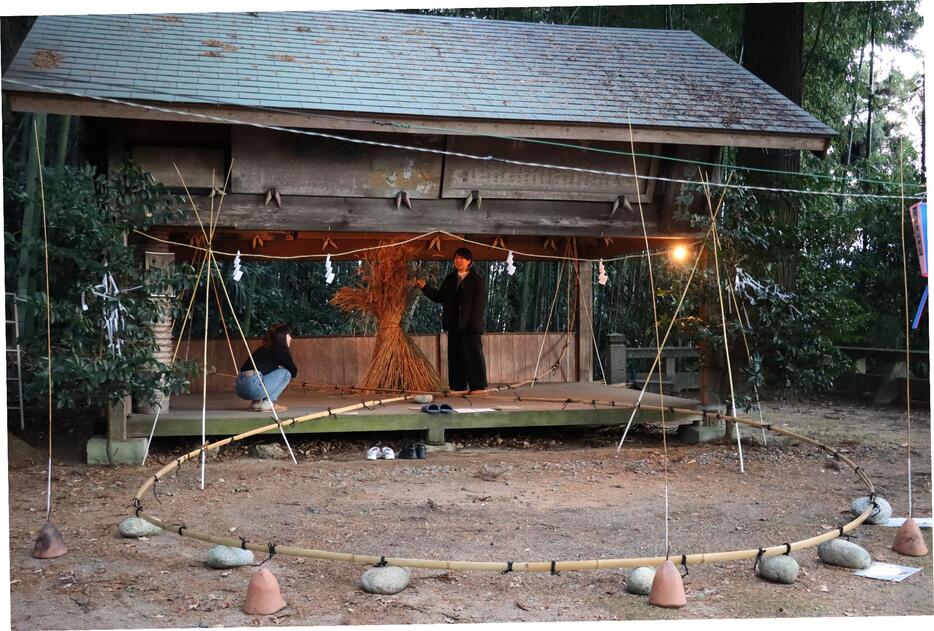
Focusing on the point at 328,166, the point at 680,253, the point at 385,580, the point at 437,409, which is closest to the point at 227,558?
the point at 385,580

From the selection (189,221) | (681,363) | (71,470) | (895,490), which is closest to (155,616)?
(71,470)

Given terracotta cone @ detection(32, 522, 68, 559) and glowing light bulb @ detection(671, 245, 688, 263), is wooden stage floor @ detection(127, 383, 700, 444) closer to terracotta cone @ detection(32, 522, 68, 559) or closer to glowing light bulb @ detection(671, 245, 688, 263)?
glowing light bulb @ detection(671, 245, 688, 263)

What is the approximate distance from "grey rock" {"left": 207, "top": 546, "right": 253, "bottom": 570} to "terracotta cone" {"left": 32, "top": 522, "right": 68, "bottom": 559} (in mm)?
795

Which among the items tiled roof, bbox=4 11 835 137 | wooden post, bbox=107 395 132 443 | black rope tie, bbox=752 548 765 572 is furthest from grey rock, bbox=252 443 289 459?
black rope tie, bbox=752 548 765 572

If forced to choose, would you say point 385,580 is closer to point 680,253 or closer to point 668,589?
point 668,589

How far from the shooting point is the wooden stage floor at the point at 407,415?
726cm

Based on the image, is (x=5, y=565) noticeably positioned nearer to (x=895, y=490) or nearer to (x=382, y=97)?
(x=382, y=97)

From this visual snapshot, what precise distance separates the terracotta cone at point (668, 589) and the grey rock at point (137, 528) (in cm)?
269

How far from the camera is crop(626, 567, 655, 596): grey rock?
153 inches

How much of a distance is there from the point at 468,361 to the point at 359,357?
1.45 meters

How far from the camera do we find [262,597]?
3.63 metres

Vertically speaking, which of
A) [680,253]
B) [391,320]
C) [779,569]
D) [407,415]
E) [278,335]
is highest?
[680,253]

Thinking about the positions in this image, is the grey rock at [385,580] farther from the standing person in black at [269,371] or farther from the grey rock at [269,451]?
the standing person in black at [269,371]

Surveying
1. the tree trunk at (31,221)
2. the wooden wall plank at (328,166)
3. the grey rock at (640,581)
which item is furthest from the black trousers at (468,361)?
the grey rock at (640,581)
